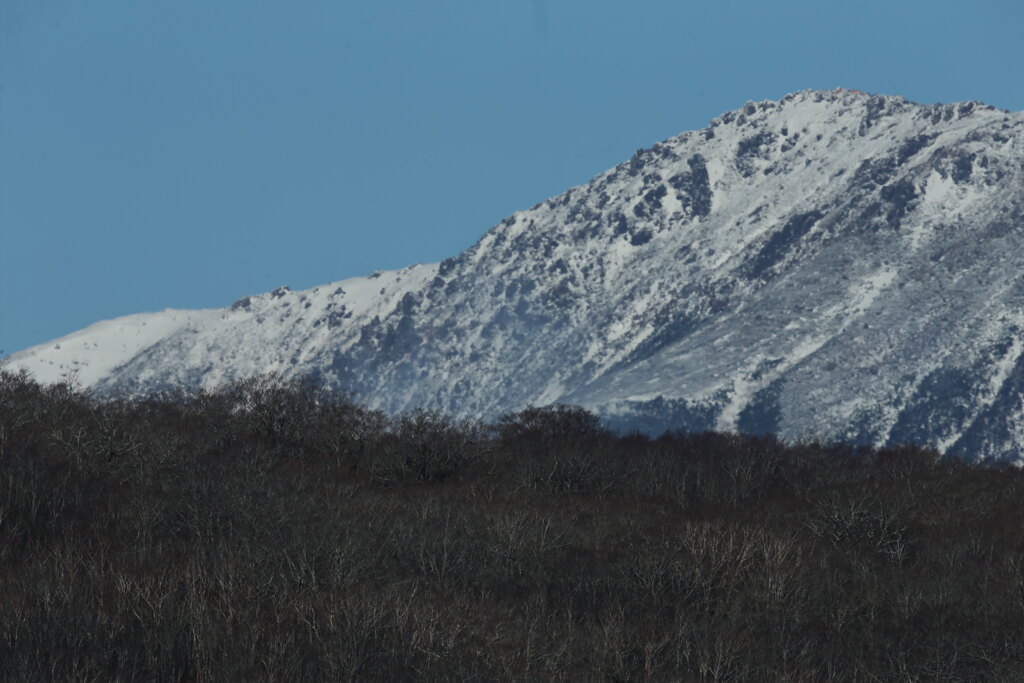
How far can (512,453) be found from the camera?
378 feet

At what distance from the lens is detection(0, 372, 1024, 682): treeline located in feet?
187

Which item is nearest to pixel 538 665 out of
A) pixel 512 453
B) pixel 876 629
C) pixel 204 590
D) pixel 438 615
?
pixel 438 615

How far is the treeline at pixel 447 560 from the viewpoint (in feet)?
187

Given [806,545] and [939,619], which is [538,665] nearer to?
[939,619]

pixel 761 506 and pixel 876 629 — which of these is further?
pixel 761 506

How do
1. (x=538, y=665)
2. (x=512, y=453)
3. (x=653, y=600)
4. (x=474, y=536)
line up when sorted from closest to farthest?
1. (x=538, y=665)
2. (x=653, y=600)
3. (x=474, y=536)
4. (x=512, y=453)

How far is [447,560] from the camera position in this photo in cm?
7519

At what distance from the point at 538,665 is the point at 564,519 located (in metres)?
28.1

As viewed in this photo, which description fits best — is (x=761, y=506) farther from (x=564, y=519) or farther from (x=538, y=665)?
(x=538, y=665)

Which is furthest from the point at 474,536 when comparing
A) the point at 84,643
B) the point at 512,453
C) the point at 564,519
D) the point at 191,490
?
the point at 512,453

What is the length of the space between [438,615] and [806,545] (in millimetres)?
30992

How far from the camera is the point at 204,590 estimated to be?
6078 cm

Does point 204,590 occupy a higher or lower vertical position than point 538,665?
higher

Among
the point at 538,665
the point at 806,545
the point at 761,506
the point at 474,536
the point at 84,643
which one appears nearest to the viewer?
the point at 84,643
